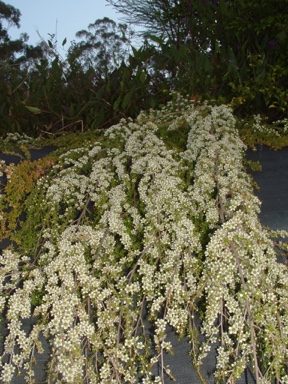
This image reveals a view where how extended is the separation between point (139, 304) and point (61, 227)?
326 mm

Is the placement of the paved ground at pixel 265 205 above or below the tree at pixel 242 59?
below

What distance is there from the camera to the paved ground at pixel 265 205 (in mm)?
872

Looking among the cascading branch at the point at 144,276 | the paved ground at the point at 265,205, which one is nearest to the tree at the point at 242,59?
the paved ground at the point at 265,205

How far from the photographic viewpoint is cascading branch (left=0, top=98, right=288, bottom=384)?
82 centimetres

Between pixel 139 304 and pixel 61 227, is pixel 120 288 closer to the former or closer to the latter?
pixel 139 304

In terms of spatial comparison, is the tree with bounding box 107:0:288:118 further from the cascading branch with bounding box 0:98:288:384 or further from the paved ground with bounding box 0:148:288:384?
the cascading branch with bounding box 0:98:288:384

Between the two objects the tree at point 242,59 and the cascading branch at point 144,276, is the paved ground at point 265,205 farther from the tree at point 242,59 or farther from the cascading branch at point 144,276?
the tree at point 242,59

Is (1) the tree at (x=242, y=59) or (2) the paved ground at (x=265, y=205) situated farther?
(1) the tree at (x=242, y=59)

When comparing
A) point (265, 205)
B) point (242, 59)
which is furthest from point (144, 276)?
point (242, 59)

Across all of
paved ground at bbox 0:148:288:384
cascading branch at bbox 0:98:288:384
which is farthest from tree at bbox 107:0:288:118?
cascading branch at bbox 0:98:288:384

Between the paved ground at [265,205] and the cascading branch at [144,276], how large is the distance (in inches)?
1.0

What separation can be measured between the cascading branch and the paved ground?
0.08ft

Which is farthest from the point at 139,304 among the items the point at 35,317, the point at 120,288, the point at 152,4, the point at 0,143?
the point at 152,4

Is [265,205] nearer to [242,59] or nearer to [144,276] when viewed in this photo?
[144,276]
